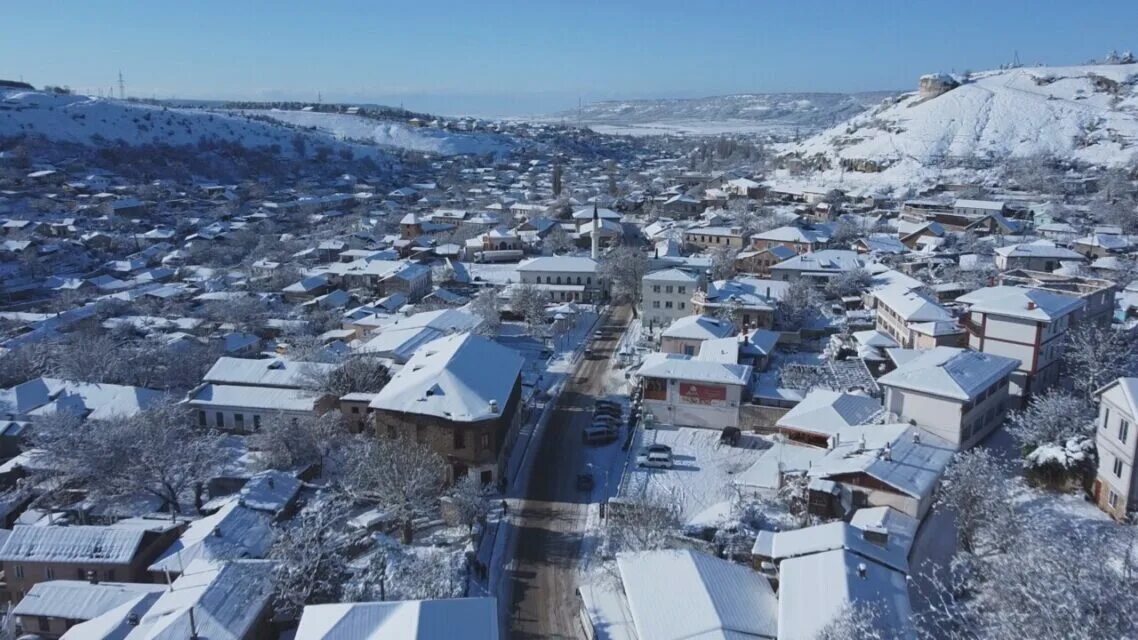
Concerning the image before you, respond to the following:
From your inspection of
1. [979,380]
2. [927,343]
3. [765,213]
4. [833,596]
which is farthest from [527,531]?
[765,213]

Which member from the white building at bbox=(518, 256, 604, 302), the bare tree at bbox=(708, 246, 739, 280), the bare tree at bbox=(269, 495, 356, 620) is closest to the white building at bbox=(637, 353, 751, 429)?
the bare tree at bbox=(269, 495, 356, 620)

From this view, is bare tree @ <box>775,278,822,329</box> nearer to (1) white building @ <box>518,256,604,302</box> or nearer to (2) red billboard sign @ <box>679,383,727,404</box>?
(1) white building @ <box>518,256,604,302</box>

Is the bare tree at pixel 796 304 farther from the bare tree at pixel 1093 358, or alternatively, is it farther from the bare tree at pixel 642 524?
the bare tree at pixel 642 524

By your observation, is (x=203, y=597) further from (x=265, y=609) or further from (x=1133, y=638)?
(x=1133, y=638)

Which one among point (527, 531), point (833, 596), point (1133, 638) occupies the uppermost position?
point (1133, 638)

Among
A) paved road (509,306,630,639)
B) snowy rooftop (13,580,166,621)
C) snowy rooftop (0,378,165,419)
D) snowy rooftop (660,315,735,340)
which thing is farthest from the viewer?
snowy rooftop (660,315,735,340)

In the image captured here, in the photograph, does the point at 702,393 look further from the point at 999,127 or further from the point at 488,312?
the point at 999,127
